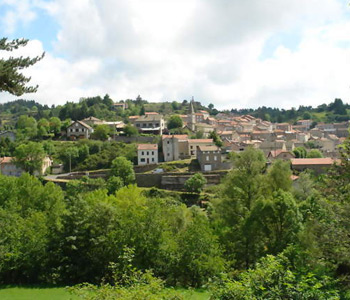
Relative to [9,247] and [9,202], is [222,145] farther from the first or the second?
[9,247]

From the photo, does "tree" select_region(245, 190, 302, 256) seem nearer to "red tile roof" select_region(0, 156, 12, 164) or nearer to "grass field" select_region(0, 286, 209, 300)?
"grass field" select_region(0, 286, 209, 300)

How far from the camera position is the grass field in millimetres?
16812

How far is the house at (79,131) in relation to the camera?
7293cm

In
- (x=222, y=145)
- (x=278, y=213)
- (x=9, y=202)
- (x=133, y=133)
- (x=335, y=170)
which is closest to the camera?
(x=335, y=170)

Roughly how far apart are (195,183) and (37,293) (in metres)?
31.4

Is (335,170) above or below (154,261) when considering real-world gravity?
above

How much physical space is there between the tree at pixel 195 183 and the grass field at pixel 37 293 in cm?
3045

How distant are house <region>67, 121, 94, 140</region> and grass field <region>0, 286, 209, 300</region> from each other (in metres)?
55.4

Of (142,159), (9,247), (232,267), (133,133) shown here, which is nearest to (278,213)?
(232,267)

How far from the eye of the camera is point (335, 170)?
441 inches

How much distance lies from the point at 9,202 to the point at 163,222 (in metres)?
14.9

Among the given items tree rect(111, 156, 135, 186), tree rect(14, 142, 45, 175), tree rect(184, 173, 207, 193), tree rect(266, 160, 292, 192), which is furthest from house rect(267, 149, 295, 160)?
tree rect(14, 142, 45, 175)

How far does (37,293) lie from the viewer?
58.4ft

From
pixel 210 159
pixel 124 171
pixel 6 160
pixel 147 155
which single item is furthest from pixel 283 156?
pixel 6 160
